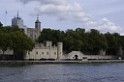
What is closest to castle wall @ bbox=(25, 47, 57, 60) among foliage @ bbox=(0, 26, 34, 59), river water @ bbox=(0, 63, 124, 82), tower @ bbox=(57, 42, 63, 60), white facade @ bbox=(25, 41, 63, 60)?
white facade @ bbox=(25, 41, 63, 60)

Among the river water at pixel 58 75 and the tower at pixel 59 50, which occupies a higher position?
the tower at pixel 59 50

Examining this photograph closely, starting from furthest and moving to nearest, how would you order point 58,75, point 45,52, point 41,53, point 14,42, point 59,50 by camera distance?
point 59,50 → point 45,52 → point 41,53 → point 14,42 → point 58,75

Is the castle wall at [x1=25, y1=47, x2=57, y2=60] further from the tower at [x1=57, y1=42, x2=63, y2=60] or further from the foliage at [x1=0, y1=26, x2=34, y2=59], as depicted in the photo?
the foliage at [x1=0, y1=26, x2=34, y2=59]

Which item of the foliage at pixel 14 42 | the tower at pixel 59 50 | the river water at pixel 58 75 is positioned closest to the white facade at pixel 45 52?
the tower at pixel 59 50

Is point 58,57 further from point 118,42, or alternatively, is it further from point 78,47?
point 118,42

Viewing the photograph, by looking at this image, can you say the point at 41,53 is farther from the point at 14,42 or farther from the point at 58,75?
the point at 58,75

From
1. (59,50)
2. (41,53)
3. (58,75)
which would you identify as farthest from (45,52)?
(58,75)

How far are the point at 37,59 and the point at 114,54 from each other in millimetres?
50256

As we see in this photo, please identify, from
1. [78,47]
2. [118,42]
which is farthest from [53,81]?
[118,42]

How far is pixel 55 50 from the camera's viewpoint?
162 m

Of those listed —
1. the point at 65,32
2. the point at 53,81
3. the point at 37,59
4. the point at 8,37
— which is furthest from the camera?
the point at 65,32

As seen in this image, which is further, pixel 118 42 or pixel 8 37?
pixel 118 42

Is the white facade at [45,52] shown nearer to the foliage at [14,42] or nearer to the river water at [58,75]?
the foliage at [14,42]

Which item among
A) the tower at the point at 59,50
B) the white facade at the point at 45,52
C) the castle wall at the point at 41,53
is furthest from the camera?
the tower at the point at 59,50
